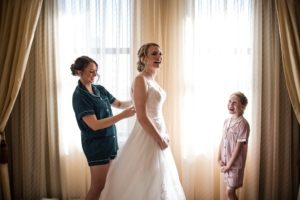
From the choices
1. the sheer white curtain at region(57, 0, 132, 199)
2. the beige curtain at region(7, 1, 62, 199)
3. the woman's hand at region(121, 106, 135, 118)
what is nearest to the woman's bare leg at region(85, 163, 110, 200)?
the woman's hand at region(121, 106, 135, 118)

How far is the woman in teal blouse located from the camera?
2.35 m

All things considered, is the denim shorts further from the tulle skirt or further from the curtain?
the curtain

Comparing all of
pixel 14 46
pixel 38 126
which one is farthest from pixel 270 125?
pixel 14 46

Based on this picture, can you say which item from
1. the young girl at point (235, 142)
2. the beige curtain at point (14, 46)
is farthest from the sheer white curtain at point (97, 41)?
the young girl at point (235, 142)

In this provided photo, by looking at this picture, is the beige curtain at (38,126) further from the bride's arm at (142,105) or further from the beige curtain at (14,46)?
the bride's arm at (142,105)

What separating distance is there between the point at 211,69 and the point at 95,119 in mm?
1193

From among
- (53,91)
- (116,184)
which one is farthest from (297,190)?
(53,91)

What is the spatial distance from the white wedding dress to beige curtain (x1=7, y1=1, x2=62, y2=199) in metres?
0.94

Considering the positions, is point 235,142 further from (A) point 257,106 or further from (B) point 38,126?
(B) point 38,126

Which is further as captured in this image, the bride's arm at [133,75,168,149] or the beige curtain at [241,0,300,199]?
the beige curtain at [241,0,300,199]

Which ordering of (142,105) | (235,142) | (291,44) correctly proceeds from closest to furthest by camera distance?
(142,105), (235,142), (291,44)

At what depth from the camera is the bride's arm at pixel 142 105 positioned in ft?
7.55

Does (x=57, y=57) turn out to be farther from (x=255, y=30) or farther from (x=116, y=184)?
(x=255, y=30)

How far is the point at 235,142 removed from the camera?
8.26ft
